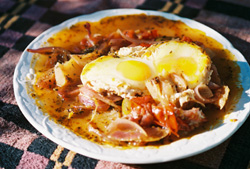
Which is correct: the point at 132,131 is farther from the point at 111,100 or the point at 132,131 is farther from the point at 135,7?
the point at 135,7

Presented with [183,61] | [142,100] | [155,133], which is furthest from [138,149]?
[183,61]

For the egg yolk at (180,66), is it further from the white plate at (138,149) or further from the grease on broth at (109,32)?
the white plate at (138,149)

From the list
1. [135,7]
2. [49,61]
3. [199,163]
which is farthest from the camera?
[135,7]

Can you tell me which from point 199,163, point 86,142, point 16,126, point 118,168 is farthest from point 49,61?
point 199,163

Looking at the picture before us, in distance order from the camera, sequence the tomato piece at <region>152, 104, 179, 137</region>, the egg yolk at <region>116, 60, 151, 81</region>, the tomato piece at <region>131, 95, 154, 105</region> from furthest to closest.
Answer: the egg yolk at <region>116, 60, 151, 81</region> < the tomato piece at <region>131, 95, 154, 105</region> < the tomato piece at <region>152, 104, 179, 137</region>

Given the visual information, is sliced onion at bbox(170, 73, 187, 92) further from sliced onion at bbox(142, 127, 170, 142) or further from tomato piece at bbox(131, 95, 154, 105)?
sliced onion at bbox(142, 127, 170, 142)

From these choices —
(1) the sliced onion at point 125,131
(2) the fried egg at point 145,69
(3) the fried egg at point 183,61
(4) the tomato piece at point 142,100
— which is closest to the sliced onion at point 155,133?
(1) the sliced onion at point 125,131

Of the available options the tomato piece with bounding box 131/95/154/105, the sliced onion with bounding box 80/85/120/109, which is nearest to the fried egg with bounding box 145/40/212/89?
the tomato piece with bounding box 131/95/154/105
